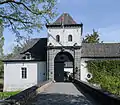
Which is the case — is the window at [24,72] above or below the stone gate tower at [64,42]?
below

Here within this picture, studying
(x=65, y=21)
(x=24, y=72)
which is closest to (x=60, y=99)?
(x=24, y=72)

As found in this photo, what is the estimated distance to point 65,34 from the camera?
3900 cm

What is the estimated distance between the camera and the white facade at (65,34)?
3881cm

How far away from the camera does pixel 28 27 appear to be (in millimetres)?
14117

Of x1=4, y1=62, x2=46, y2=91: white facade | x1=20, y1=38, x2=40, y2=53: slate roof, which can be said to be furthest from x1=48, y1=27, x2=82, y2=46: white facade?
x1=20, y1=38, x2=40, y2=53: slate roof

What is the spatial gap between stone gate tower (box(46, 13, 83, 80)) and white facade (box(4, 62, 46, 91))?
171 cm

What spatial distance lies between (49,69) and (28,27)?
24330mm

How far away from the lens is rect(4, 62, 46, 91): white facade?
38.9 m

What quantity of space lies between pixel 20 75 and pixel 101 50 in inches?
521

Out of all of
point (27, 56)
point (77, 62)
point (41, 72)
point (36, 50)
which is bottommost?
point (41, 72)

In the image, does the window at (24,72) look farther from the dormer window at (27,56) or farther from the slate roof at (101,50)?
the slate roof at (101,50)

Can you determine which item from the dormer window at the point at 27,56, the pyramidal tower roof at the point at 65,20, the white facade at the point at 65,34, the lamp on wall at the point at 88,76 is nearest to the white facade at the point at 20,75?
the dormer window at the point at 27,56

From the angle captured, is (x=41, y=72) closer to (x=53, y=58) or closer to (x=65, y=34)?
(x=53, y=58)

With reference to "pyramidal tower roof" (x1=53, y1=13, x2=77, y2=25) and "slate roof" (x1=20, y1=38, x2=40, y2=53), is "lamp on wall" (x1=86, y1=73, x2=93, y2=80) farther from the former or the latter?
"slate roof" (x1=20, y1=38, x2=40, y2=53)
